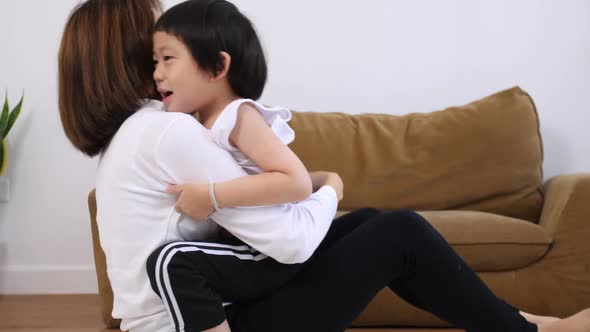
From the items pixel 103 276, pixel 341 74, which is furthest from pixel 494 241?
pixel 103 276

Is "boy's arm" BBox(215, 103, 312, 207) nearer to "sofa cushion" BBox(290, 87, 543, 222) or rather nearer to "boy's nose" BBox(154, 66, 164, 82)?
"boy's nose" BBox(154, 66, 164, 82)

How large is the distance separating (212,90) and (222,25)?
4.6 inches

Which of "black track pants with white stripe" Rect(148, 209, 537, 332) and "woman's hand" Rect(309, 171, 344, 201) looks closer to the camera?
"black track pants with white stripe" Rect(148, 209, 537, 332)

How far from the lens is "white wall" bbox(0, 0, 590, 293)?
9.39 ft

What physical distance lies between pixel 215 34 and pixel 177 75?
98 mm

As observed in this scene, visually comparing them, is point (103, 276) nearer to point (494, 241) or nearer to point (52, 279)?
point (52, 279)

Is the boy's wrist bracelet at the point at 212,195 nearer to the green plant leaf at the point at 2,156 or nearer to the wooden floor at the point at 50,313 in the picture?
the wooden floor at the point at 50,313

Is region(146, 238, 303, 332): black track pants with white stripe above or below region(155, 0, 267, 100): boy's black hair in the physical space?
below

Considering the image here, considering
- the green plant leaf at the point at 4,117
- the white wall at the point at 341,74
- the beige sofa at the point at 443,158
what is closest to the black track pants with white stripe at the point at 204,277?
the beige sofa at the point at 443,158

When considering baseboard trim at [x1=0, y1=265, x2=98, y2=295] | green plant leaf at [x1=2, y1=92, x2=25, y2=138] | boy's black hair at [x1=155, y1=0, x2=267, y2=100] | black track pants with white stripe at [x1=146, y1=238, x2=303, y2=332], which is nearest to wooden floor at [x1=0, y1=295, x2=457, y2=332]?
baseboard trim at [x1=0, y1=265, x2=98, y2=295]

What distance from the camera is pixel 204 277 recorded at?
0.99 meters

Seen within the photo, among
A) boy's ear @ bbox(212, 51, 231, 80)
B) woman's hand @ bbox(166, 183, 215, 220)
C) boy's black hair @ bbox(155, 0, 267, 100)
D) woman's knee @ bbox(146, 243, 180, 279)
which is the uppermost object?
boy's black hair @ bbox(155, 0, 267, 100)

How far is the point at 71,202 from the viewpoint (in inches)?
113

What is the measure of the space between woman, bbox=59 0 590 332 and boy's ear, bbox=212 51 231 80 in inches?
4.7
